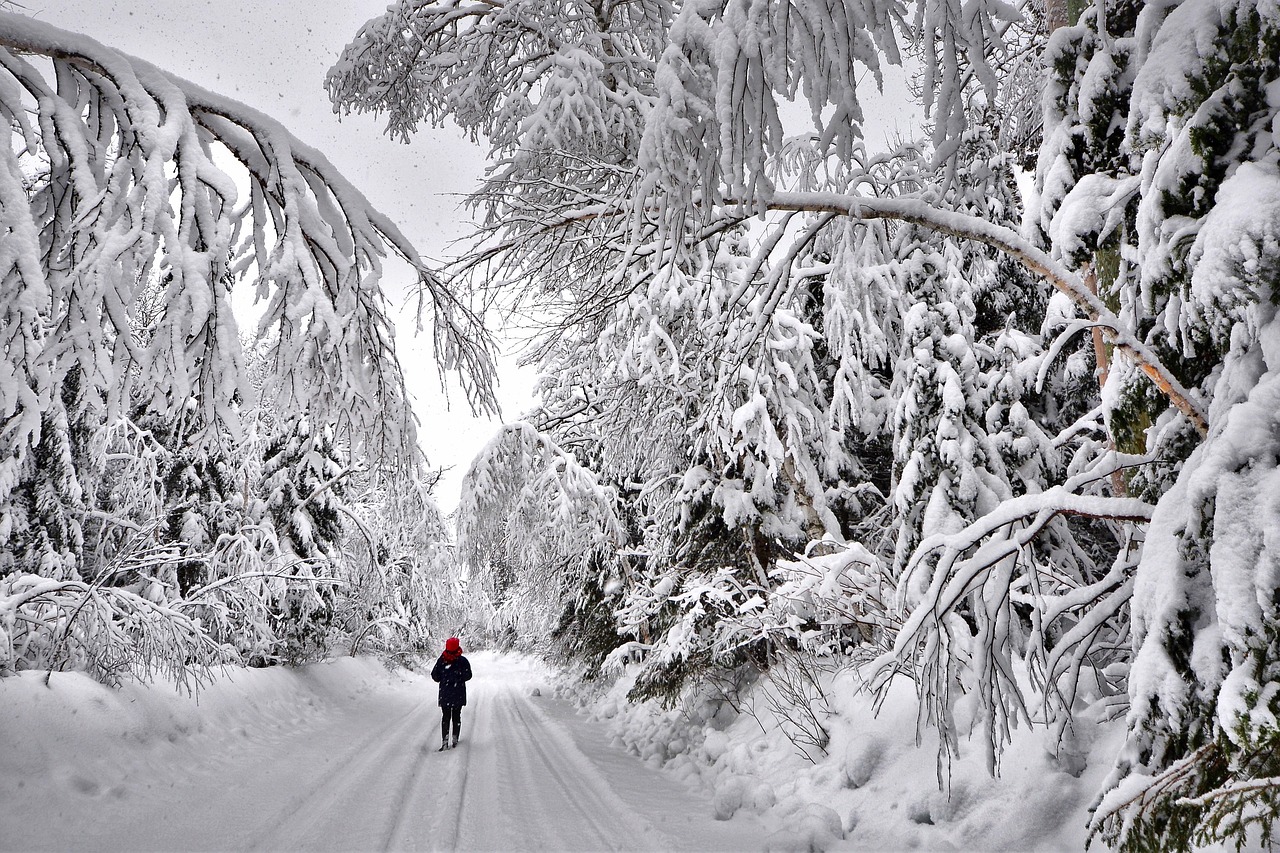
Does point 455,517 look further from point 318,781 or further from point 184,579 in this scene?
point 184,579

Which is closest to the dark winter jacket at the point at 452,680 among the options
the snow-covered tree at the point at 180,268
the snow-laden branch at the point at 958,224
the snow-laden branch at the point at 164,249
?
the snow-covered tree at the point at 180,268

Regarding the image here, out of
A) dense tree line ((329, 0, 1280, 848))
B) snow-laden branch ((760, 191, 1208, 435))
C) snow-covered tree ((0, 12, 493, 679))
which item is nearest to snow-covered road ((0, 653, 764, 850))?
dense tree line ((329, 0, 1280, 848))

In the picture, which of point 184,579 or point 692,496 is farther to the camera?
point 184,579

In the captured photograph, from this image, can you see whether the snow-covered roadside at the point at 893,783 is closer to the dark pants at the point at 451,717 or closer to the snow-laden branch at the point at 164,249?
the snow-laden branch at the point at 164,249

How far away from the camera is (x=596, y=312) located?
16.0 ft

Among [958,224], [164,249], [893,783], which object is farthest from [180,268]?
[893,783]

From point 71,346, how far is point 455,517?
29.5ft

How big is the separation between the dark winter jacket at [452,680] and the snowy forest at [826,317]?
123 inches

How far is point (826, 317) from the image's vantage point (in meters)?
5.29

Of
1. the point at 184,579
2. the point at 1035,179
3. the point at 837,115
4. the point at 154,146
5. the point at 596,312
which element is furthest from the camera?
the point at 184,579

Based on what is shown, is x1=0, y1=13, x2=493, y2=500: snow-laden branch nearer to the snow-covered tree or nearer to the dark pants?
the snow-covered tree

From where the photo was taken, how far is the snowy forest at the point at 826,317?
2.07m

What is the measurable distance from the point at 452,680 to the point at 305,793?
377 centimetres

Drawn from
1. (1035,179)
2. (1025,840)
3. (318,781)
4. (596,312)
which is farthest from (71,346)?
(318,781)
